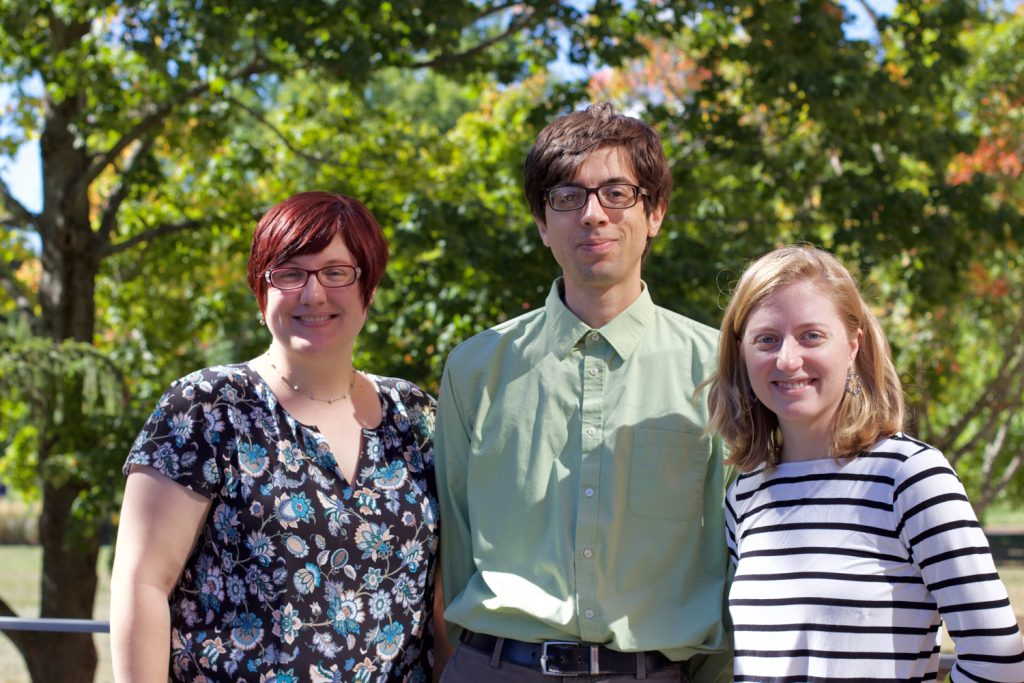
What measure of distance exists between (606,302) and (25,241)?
9586 millimetres

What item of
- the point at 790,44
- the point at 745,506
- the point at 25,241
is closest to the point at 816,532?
the point at 745,506

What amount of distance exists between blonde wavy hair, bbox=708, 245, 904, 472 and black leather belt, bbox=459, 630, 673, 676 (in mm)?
475

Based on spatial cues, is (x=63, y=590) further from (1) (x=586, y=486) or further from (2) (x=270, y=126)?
(1) (x=586, y=486)

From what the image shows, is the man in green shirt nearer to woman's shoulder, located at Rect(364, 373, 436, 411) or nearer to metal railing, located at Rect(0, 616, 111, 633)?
woman's shoulder, located at Rect(364, 373, 436, 411)

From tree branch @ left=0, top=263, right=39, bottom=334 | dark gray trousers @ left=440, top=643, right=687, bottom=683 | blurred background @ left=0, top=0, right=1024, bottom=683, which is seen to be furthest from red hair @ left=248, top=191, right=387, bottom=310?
tree branch @ left=0, top=263, right=39, bottom=334

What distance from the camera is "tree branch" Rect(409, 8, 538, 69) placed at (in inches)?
341

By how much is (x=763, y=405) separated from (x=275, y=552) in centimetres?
109

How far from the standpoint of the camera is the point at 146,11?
312 inches

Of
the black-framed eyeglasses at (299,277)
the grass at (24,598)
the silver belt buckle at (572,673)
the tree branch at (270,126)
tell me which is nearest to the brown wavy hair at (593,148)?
the black-framed eyeglasses at (299,277)

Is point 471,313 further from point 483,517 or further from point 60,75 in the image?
point 483,517

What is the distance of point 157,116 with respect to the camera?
30.0 feet

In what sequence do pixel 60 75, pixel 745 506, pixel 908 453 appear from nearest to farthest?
pixel 908 453
pixel 745 506
pixel 60 75

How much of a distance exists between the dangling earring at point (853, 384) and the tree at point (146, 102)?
5893 mm

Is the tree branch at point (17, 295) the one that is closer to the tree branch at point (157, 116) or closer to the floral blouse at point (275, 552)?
the tree branch at point (157, 116)
